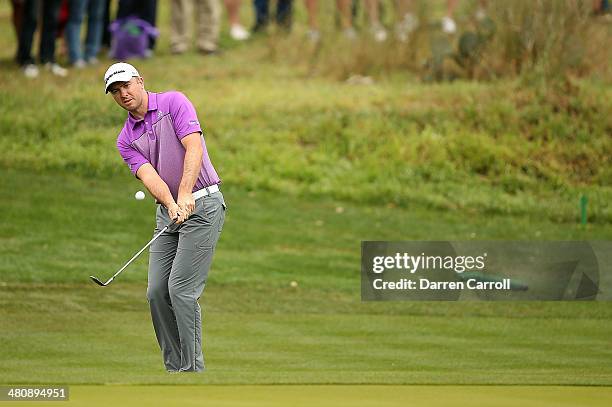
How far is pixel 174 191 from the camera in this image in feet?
25.4

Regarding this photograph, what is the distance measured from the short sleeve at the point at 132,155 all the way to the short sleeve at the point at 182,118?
0.25m

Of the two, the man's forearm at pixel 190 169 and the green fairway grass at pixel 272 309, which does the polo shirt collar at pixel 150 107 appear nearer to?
the man's forearm at pixel 190 169

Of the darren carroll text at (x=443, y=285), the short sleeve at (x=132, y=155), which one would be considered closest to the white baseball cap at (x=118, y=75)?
the short sleeve at (x=132, y=155)

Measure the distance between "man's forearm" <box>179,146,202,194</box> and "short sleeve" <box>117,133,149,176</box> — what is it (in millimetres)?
323

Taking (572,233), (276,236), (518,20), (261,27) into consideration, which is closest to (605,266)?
(572,233)

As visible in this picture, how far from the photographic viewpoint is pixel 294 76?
2162 cm

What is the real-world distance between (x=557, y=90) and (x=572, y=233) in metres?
3.55

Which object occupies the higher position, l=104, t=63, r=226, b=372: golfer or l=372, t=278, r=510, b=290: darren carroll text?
l=104, t=63, r=226, b=372: golfer

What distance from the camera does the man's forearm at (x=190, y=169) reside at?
751cm

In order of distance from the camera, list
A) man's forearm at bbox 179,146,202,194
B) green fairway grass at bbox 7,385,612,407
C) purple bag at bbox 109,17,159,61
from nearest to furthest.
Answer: green fairway grass at bbox 7,385,612,407 → man's forearm at bbox 179,146,202,194 → purple bag at bbox 109,17,159,61

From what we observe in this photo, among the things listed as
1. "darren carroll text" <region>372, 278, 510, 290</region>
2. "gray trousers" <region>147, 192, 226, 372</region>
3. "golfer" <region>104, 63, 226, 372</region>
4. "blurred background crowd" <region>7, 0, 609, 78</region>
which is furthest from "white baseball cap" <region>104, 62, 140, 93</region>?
"blurred background crowd" <region>7, 0, 609, 78</region>

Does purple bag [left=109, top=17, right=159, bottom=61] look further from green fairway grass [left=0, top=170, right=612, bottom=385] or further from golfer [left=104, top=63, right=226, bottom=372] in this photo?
golfer [left=104, top=63, right=226, bottom=372]

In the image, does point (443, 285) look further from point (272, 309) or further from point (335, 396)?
point (335, 396)

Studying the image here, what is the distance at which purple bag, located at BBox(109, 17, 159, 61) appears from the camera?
21.1 meters
